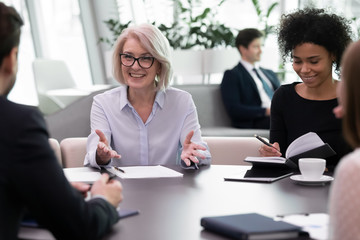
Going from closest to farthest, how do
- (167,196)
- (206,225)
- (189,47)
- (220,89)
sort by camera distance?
1. (206,225)
2. (167,196)
3. (220,89)
4. (189,47)

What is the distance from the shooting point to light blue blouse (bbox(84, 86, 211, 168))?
2834mm

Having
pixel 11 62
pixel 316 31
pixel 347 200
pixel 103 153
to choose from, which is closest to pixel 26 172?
pixel 11 62

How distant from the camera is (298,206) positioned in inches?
71.8

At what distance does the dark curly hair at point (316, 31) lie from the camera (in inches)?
113

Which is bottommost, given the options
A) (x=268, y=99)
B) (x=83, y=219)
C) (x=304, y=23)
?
(x=268, y=99)

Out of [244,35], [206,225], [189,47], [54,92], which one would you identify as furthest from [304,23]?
[54,92]

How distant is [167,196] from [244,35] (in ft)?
14.1

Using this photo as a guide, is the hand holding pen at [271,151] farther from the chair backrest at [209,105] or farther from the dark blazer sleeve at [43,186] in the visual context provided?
the chair backrest at [209,105]

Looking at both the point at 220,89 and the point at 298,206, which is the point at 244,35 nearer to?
the point at 220,89

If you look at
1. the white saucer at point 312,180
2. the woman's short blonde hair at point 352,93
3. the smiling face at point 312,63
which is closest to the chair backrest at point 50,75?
the smiling face at point 312,63

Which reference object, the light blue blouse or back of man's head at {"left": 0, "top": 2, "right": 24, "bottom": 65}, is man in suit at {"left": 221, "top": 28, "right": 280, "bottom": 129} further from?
back of man's head at {"left": 0, "top": 2, "right": 24, "bottom": 65}

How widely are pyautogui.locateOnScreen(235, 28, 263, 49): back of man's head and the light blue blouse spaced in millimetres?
3179

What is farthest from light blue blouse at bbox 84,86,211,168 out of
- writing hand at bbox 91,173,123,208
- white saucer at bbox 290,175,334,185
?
writing hand at bbox 91,173,123,208

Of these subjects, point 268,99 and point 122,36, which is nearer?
point 122,36
